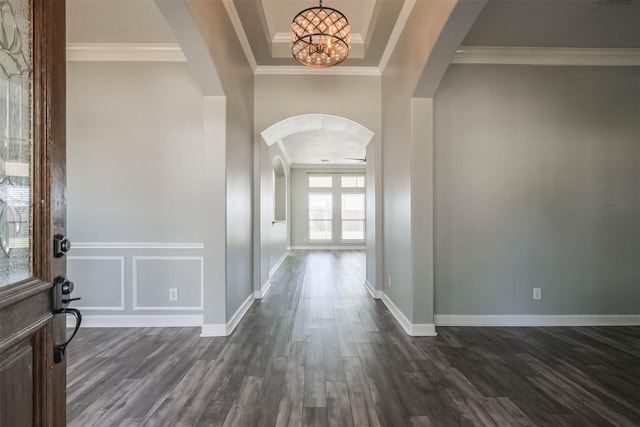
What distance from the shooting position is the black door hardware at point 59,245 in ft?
3.15

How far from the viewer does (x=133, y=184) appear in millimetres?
3158

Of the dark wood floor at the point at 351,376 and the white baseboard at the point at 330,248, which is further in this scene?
the white baseboard at the point at 330,248

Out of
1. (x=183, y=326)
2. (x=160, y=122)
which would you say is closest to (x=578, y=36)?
(x=160, y=122)

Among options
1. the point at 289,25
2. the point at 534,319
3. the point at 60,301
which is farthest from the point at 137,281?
the point at 534,319

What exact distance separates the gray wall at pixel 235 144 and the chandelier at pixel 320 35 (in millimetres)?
731

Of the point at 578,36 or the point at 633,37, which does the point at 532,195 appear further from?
the point at 633,37

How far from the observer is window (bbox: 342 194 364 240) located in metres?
10.3

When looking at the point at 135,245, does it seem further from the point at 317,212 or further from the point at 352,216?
the point at 352,216

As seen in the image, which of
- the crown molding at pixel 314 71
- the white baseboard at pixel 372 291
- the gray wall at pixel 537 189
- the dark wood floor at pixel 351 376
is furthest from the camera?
the white baseboard at pixel 372 291

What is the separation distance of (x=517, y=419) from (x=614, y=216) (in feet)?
A: 9.01

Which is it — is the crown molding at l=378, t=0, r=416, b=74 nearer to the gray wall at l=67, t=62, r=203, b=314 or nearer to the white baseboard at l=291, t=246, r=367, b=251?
the gray wall at l=67, t=62, r=203, b=314

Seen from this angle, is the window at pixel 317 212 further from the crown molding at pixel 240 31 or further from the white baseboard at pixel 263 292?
Result: the crown molding at pixel 240 31

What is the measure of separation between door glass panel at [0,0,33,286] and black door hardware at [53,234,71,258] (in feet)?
0.25

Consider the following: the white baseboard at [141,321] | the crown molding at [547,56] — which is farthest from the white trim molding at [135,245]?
the crown molding at [547,56]
